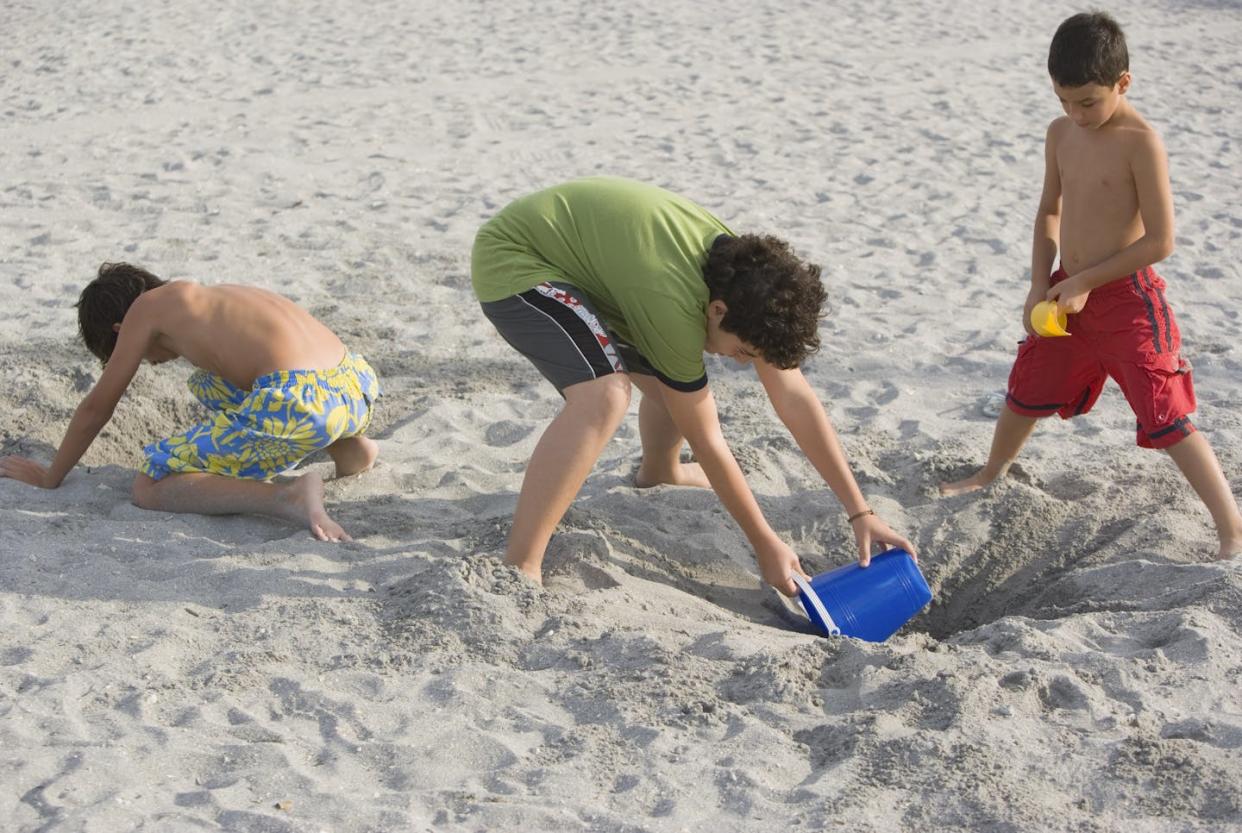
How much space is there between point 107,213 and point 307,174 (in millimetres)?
1077

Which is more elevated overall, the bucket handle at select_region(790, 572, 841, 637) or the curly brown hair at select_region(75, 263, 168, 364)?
the curly brown hair at select_region(75, 263, 168, 364)

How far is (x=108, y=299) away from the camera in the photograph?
3725 millimetres

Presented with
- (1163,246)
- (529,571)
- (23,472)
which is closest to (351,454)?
(23,472)

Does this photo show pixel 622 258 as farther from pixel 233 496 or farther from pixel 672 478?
pixel 233 496

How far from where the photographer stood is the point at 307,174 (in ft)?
22.5

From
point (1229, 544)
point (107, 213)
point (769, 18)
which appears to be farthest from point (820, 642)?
point (769, 18)

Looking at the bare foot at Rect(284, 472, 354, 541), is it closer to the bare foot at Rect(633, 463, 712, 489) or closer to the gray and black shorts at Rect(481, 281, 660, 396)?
the gray and black shorts at Rect(481, 281, 660, 396)

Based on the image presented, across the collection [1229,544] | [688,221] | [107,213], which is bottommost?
[107,213]

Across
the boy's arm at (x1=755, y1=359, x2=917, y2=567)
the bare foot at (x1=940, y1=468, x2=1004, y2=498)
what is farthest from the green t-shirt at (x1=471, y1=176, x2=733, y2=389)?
the bare foot at (x1=940, y1=468, x2=1004, y2=498)

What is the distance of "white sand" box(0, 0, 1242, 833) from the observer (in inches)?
96.9

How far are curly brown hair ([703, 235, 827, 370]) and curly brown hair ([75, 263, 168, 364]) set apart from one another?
5.81ft

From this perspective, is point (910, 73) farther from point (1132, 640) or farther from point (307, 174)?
point (1132, 640)

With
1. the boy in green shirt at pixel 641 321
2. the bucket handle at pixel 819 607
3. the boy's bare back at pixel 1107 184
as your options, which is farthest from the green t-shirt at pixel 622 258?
the boy's bare back at pixel 1107 184

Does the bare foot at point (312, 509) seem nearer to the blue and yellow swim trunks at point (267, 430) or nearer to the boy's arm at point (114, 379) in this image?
the blue and yellow swim trunks at point (267, 430)
